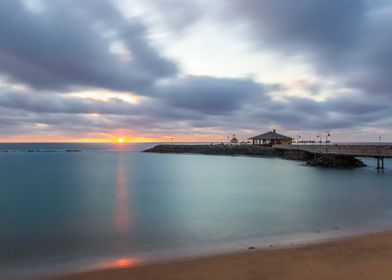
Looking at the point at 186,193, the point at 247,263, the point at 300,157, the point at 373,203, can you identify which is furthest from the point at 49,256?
the point at 300,157

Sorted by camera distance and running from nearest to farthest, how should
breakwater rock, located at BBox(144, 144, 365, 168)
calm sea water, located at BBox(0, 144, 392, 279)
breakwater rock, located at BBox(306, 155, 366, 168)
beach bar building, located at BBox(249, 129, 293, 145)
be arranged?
calm sea water, located at BBox(0, 144, 392, 279) < breakwater rock, located at BBox(306, 155, 366, 168) < breakwater rock, located at BBox(144, 144, 365, 168) < beach bar building, located at BBox(249, 129, 293, 145)

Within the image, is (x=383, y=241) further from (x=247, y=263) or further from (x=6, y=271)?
(x=6, y=271)

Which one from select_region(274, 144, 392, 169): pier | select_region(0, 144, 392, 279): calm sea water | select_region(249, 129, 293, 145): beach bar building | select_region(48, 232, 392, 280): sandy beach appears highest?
select_region(249, 129, 293, 145): beach bar building

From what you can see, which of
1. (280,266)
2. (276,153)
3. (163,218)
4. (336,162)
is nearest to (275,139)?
(276,153)

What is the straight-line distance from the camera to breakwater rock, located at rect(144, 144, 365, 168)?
44625 mm

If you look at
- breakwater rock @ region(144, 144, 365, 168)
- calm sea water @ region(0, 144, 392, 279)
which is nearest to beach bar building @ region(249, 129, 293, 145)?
breakwater rock @ region(144, 144, 365, 168)

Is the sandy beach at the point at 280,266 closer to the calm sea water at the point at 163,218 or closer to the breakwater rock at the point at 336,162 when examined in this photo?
the calm sea water at the point at 163,218

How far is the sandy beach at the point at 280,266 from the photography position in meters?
7.86

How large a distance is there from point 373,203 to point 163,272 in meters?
15.9

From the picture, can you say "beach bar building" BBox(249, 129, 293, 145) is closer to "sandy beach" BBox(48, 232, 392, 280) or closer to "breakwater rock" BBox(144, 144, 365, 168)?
"breakwater rock" BBox(144, 144, 365, 168)

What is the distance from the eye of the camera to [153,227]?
46.9 ft

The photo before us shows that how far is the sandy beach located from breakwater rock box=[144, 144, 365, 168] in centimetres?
3644

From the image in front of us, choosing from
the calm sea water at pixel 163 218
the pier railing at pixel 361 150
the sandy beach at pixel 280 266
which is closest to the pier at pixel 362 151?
the pier railing at pixel 361 150

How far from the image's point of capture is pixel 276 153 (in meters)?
67.8
